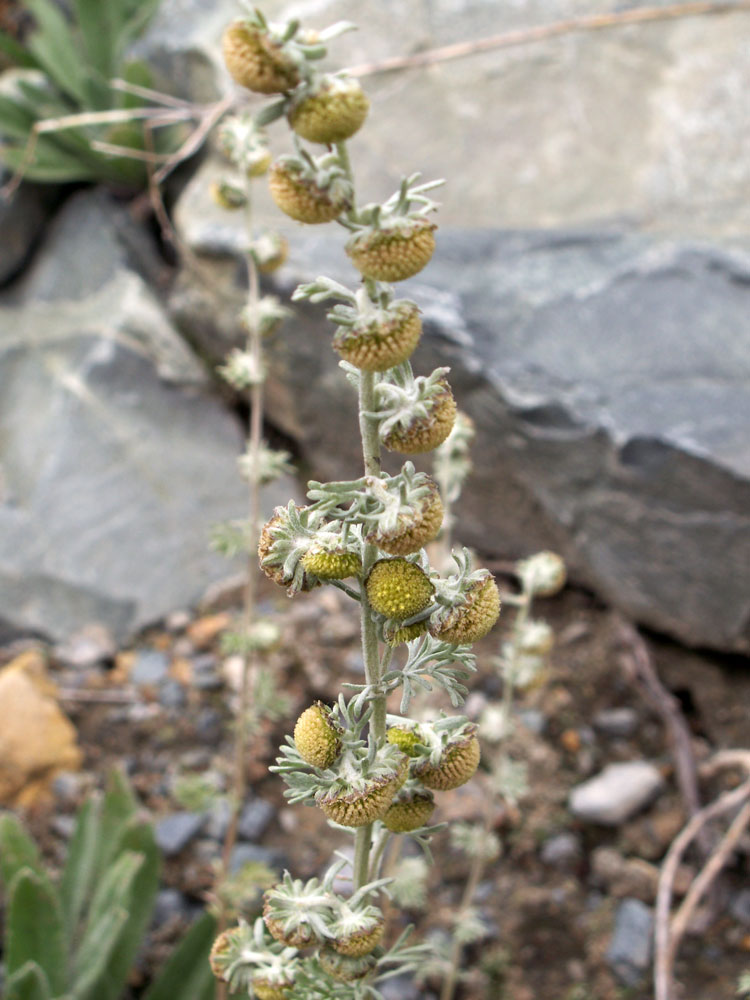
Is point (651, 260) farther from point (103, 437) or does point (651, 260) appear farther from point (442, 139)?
point (103, 437)

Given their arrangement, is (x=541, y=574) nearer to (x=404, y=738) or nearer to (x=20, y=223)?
(x=404, y=738)

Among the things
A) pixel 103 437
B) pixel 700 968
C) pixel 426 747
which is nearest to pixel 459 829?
pixel 700 968

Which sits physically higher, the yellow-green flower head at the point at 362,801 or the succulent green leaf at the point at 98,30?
the succulent green leaf at the point at 98,30

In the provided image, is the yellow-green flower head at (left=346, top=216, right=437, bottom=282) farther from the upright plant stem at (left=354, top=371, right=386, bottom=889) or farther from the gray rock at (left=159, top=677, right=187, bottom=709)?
the gray rock at (left=159, top=677, right=187, bottom=709)

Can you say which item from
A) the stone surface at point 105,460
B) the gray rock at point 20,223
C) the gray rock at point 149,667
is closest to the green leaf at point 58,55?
the gray rock at point 20,223

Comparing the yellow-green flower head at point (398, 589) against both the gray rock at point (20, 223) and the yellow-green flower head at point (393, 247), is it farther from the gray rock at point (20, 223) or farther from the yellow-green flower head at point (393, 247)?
the gray rock at point (20, 223)

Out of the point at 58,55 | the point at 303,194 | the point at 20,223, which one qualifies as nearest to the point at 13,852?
the point at 303,194
